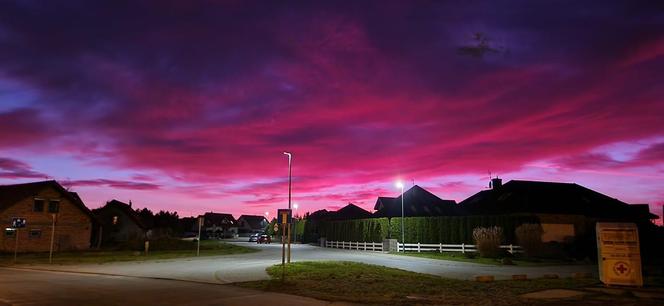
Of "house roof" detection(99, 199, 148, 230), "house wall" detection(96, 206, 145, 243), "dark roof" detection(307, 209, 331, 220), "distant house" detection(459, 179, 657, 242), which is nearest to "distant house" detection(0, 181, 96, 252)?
"house wall" detection(96, 206, 145, 243)

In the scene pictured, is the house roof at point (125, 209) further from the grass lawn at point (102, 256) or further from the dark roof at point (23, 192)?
the grass lawn at point (102, 256)

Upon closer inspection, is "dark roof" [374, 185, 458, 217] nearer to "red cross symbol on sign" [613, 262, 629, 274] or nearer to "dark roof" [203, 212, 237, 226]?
"red cross symbol on sign" [613, 262, 629, 274]

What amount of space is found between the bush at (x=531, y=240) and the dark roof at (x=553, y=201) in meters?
9.19

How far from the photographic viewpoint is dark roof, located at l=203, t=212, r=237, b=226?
149125mm

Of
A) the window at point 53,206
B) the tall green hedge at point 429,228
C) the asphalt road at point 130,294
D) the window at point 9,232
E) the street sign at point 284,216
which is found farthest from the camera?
the window at point 53,206

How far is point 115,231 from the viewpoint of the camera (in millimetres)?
71688

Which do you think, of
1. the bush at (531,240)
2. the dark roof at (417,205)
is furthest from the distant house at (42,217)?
the dark roof at (417,205)

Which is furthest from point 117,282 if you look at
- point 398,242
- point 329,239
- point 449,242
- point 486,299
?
point 329,239

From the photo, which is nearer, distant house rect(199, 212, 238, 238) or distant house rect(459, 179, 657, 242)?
distant house rect(459, 179, 657, 242)

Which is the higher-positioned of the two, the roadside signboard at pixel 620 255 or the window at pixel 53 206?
the window at pixel 53 206

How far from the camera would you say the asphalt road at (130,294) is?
44.6ft

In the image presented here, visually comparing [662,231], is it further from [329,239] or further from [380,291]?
[329,239]

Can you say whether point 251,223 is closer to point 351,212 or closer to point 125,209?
point 351,212

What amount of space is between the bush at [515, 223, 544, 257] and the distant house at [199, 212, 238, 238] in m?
112
